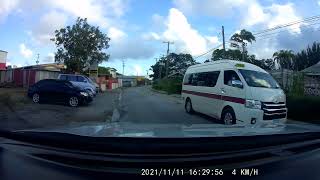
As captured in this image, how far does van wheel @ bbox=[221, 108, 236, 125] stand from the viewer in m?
16.0

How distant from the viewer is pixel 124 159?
8.77 ft

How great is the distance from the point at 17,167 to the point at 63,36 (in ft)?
187

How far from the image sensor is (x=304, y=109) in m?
20.9

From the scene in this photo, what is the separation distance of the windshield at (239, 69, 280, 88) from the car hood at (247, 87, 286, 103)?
1.02 feet

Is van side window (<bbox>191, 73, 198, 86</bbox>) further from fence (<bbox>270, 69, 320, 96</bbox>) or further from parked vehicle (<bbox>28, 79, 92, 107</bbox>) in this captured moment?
parked vehicle (<bbox>28, 79, 92, 107</bbox>)

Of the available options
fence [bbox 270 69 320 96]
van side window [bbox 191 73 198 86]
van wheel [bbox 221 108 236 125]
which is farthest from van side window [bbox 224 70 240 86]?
fence [bbox 270 69 320 96]

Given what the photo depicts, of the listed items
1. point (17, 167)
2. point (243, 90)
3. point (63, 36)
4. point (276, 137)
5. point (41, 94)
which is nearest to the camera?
point (17, 167)

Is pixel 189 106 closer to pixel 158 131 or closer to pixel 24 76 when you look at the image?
pixel 158 131

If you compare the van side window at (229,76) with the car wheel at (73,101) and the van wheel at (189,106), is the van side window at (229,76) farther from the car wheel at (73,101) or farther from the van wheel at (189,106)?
the car wheel at (73,101)

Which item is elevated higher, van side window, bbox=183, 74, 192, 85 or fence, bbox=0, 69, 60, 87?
fence, bbox=0, 69, 60, 87

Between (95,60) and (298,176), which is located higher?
(95,60)

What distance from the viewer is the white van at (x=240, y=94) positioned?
1538cm

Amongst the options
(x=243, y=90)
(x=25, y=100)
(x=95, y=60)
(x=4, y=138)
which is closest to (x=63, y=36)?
(x=95, y=60)

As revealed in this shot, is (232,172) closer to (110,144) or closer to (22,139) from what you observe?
(110,144)
